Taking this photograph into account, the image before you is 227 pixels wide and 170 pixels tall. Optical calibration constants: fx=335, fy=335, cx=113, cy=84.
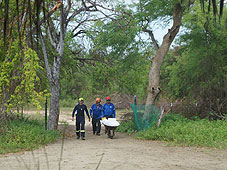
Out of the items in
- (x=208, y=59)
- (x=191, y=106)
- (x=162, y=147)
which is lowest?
(x=162, y=147)

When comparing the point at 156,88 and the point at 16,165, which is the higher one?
the point at 156,88

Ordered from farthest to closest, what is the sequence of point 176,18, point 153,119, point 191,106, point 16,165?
1. point 191,106
2. point 176,18
3. point 153,119
4. point 16,165

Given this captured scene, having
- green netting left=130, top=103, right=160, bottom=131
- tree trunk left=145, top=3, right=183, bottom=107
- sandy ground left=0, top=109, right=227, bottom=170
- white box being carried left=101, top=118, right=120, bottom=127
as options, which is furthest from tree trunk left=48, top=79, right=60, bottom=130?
tree trunk left=145, top=3, right=183, bottom=107

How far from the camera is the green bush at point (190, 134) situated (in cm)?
1262

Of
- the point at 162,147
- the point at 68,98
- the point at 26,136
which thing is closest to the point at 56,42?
the point at 26,136

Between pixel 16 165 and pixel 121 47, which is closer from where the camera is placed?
pixel 16 165

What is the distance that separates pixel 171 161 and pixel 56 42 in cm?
966

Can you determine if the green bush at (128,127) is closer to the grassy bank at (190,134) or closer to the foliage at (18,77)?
the grassy bank at (190,134)

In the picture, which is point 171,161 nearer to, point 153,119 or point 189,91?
point 153,119

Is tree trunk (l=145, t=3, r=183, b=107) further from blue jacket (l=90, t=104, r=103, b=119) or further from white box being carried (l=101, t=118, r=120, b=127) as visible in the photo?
white box being carried (l=101, t=118, r=120, b=127)

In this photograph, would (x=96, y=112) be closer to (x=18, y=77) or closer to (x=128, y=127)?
(x=128, y=127)

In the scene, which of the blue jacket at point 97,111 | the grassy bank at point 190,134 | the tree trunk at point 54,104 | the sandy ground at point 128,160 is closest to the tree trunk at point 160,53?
the grassy bank at point 190,134

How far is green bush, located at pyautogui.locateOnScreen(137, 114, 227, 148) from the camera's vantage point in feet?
41.4

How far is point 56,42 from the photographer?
16516 millimetres
